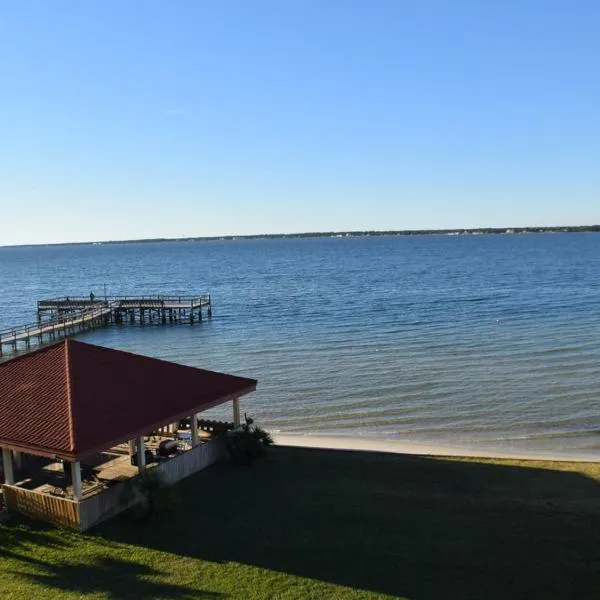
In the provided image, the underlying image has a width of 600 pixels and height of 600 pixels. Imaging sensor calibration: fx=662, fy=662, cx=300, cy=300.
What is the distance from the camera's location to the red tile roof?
13430 mm

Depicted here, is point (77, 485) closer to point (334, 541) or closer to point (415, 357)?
point (334, 541)

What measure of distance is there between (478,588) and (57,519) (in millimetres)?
8214

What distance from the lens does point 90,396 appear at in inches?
570

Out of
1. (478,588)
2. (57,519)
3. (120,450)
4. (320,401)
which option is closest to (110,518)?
(57,519)

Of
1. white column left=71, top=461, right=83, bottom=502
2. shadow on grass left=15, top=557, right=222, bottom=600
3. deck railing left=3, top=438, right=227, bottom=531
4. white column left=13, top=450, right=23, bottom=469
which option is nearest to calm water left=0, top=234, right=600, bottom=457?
white column left=13, top=450, right=23, bottom=469

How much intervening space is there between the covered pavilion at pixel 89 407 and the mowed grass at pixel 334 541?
2.00 feet

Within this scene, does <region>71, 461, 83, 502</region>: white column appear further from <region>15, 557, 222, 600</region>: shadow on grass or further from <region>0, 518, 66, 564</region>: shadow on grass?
<region>15, 557, 222, 600</region>: shadow on grass

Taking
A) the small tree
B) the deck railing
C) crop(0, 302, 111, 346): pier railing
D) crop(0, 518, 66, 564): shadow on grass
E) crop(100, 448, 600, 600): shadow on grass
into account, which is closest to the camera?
crop(100, 448, 600, 600): shadow on grass

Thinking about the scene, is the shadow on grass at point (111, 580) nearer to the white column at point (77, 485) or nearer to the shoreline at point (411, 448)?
the white column at point (77, 485)

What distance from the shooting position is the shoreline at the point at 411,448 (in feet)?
62.6

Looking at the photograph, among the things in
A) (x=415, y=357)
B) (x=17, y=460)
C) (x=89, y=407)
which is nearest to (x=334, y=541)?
(x=89, y=407)

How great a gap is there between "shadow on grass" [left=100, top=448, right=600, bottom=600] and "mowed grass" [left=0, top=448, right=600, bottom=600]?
0.03 meters

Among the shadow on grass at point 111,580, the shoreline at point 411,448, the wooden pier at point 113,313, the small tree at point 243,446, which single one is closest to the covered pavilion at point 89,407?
the small tree at point 243,446

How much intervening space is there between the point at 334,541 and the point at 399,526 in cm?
149
